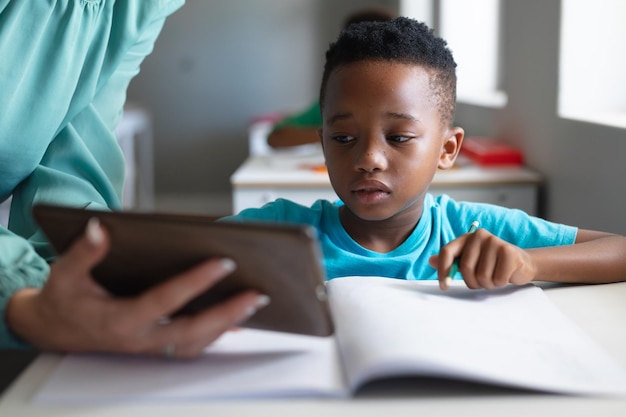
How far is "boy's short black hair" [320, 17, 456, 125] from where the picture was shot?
101 cm

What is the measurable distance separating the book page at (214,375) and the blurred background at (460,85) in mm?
1080

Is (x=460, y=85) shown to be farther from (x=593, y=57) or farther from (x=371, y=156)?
(x=371, y=156)

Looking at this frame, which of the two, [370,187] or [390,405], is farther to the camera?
[370,187]

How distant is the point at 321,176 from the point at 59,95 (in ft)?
3.75

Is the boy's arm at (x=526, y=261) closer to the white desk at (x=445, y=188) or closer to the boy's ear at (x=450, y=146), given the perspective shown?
the boy's ear at (x=450, y=146)

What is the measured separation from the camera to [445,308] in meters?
0.67

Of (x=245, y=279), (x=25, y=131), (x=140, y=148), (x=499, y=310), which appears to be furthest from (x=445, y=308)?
(x=140, y=148)

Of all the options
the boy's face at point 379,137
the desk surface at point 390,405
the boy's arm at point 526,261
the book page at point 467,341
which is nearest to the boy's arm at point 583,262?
the boy's arm at point 526,261

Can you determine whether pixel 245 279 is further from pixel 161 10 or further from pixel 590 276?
pixel 161 10

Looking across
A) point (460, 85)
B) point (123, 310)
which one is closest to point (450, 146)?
point (123, 310)

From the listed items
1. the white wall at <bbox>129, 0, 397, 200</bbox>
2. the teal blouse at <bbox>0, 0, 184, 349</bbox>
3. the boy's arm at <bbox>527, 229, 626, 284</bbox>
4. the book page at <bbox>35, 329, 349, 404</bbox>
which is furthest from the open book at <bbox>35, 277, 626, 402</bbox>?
the white wall at <bbox>129, 0, 397, 200</bbox>

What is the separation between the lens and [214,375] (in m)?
0.56

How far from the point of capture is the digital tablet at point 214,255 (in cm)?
51

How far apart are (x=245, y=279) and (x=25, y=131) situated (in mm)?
578
